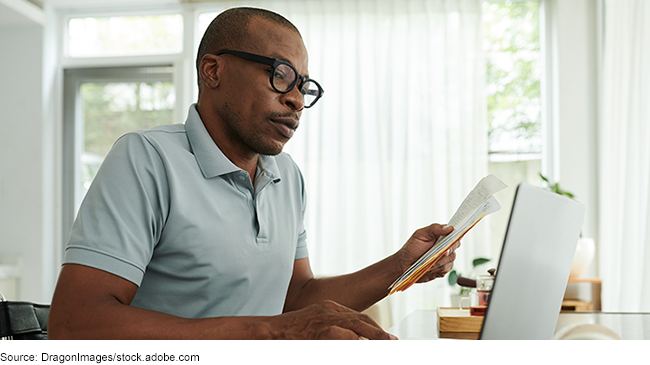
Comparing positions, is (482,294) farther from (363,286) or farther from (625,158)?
(625,158)

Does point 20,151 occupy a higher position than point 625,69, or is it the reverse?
point 625,69

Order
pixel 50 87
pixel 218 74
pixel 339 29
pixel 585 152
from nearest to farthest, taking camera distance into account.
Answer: pixel 218 74 → pixel 585 152 → pixel 339 29 → pixel 50 87

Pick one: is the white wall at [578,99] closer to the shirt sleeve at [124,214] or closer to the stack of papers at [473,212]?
the stack of papers at [473,212]

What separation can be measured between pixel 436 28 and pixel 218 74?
2.54 meters

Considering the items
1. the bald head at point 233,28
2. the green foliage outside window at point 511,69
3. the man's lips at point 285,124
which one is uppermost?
the green foliage outside window at point 511,69

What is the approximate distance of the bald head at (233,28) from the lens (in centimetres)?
107

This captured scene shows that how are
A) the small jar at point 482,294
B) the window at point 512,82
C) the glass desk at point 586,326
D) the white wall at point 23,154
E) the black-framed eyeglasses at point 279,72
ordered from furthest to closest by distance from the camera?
the white wall at point 23,154 → the window at point 512,82 → the small jar at point 482,294 → the black-framed eyeglasses at point 279,72 → the glass desk at point 586,326

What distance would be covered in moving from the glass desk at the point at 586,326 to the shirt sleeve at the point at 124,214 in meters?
0.49

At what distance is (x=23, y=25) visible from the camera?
3.58 m

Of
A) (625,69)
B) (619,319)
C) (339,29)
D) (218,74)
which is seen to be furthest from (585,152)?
(218,74)

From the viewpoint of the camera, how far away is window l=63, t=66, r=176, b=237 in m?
3.72

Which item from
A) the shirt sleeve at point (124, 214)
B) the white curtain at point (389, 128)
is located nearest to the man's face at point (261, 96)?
the shirt sleeve at point (124, 214)

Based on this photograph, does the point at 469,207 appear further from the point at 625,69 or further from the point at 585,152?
the point at 585,152

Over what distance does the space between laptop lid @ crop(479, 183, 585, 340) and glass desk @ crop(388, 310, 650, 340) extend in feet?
0.82
